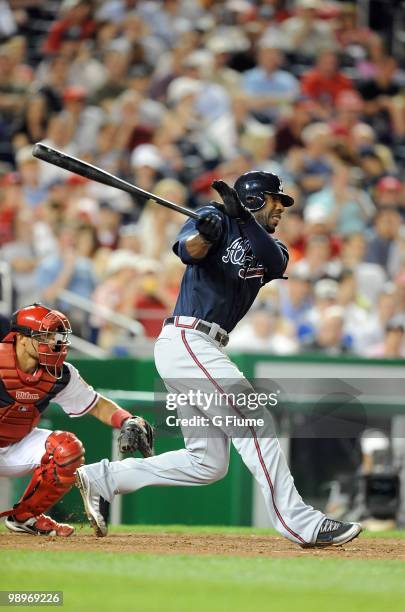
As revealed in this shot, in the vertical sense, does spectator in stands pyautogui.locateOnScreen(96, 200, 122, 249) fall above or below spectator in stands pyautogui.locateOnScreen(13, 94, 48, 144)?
below

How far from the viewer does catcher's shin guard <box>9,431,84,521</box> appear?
6215mm

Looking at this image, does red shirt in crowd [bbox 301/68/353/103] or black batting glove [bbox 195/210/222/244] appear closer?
black batting glove [bbox 195/210/222/244]

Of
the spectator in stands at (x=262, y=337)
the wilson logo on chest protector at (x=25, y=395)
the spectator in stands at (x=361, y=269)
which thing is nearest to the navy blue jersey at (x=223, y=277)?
the wilson logo on chest protector at (x=25, y=395)

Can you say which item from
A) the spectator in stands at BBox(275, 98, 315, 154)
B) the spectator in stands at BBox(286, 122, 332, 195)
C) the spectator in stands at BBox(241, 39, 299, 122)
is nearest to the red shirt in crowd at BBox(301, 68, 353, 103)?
the spectator in stands at BBox(241, 39, 299, 122)

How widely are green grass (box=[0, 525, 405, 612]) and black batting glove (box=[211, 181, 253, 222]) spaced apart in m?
1.56

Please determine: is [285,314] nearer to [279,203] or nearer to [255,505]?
[255,505]

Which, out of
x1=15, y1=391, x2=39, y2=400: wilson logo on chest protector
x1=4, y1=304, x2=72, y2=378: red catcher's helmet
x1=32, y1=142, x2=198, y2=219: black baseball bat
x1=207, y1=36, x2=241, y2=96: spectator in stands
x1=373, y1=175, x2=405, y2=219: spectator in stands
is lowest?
x1=15, y1=391, x2=39, y2=400: wilson logo on chest protector

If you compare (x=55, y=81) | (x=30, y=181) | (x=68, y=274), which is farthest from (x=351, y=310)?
(x=55, y=81)

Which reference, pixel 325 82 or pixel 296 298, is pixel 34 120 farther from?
pixel 325 82

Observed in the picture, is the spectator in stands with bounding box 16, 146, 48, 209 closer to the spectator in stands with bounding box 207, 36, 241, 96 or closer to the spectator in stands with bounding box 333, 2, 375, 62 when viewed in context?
the spectator in stands with bounding box 207, 36, 241, 96

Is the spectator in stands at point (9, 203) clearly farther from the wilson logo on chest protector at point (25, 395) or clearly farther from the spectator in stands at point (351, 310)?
the wilson logo on chest protector at point (25, 395)

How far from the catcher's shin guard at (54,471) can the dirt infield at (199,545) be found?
20 centimetres

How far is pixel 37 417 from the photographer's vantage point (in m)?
6.47

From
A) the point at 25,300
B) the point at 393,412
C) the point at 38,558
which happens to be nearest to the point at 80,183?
the point at 25,300
